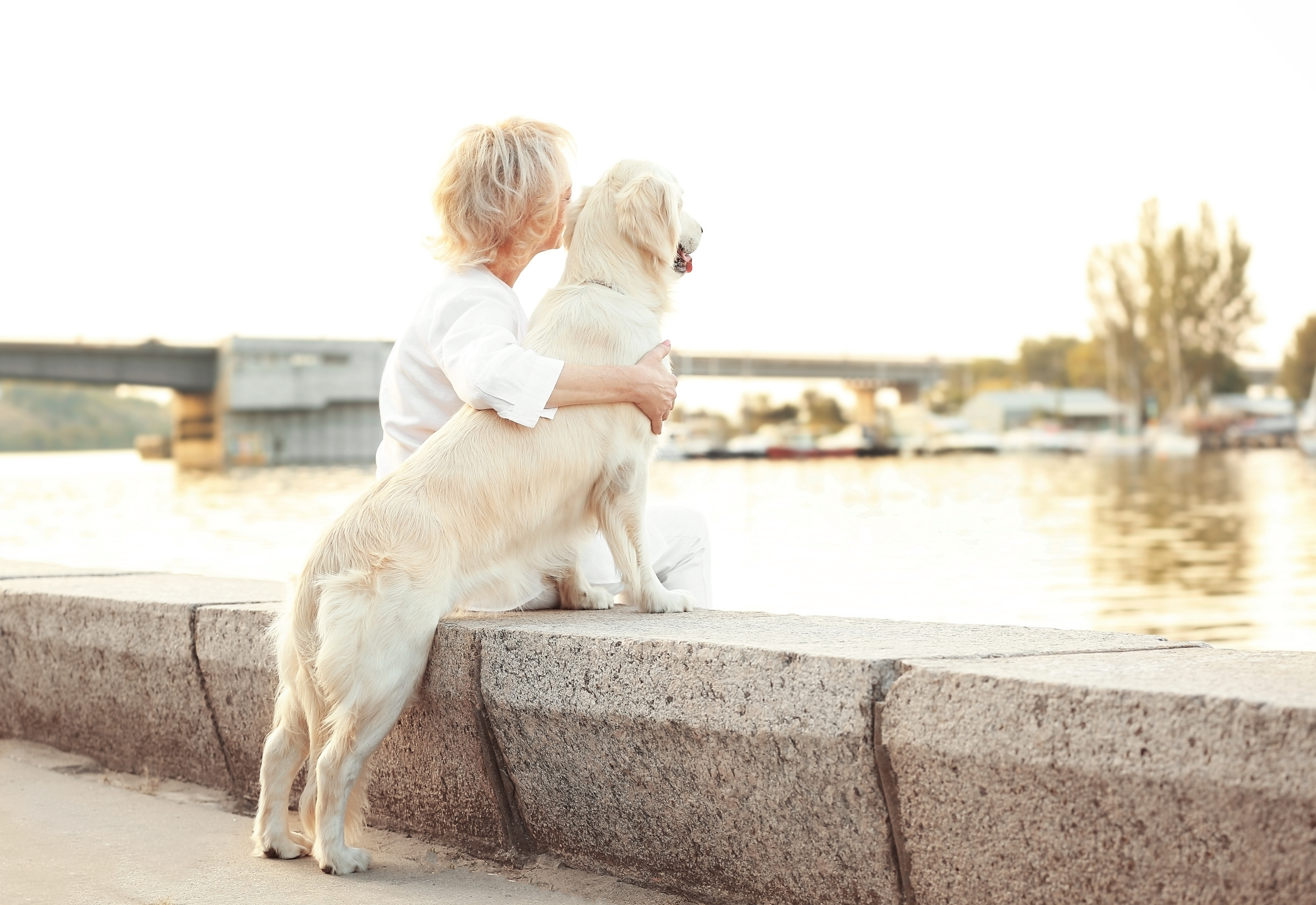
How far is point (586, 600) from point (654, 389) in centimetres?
72

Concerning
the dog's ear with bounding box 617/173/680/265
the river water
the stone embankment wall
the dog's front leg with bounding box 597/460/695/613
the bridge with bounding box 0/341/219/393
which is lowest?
the river water

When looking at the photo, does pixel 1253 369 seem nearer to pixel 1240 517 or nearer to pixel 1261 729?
pixel 1240 517

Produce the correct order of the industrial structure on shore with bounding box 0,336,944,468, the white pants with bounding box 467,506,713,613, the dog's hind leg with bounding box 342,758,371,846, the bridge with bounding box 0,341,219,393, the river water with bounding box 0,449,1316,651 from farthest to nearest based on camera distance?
the industrial structure on shore with bounding box 0,336,944,468 < the bridge with bounding box 0,341,219,393 < the river water with bounding box 0,449,1316,651 < the white pants with bounding box 467,506,713,613 < the dog's hind leg with bounding box 342,758,371,846

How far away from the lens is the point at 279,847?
355cm

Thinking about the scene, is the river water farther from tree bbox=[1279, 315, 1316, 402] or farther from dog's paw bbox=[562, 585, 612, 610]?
tree bbox=[1279, 315, 1316, 402]

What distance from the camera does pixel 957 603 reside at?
15.8m

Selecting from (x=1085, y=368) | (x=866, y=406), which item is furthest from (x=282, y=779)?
(x=1085, y=368)

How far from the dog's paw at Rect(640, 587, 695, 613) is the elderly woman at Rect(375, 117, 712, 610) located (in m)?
0.15

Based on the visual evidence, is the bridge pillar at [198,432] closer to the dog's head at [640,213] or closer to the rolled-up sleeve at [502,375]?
the dog's head at [640,213]

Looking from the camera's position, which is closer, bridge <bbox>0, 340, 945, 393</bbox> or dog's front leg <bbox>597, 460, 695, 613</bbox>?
dog's front leg <bbox>597, 460, 695, 613</bbox>

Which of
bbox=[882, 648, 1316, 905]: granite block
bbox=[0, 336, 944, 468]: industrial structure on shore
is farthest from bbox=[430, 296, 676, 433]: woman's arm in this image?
bbox=[0, 336, 944, 468]: industrial structure on shore

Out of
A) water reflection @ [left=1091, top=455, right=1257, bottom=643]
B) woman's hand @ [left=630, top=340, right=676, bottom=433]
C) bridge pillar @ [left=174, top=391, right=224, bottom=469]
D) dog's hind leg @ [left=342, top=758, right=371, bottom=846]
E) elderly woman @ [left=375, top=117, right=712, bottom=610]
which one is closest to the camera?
dog's hind leg @ [left=342, top=758, right=371, bottom=846]

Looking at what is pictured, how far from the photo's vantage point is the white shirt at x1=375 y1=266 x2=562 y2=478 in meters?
3.62

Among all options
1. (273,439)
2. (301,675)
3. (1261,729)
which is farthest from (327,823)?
(273,439)
